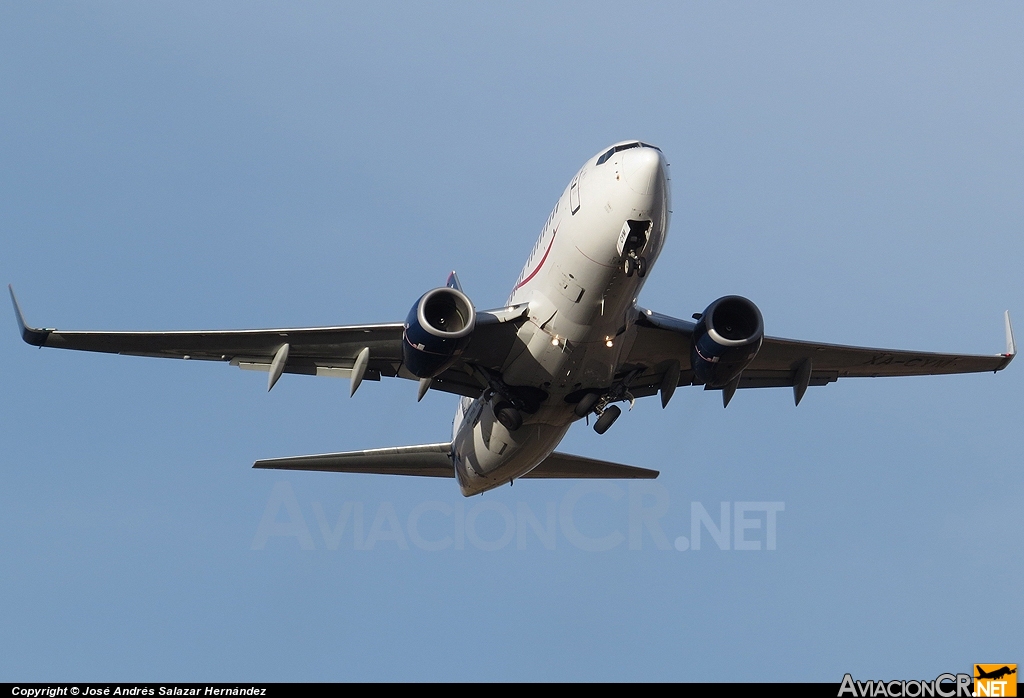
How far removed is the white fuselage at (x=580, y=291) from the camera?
79.2 ft

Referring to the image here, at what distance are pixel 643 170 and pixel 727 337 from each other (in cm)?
498

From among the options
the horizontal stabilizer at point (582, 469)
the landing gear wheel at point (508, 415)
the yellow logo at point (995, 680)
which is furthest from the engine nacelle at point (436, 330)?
the yellow logo at point (995, 680)

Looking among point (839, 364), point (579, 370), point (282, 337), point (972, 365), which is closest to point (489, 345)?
point (579, 370)

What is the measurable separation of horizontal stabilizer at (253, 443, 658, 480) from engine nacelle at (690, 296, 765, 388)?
8.22m

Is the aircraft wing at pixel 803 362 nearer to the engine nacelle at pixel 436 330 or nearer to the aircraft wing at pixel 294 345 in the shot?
the aircraft wing at pixel 294 345

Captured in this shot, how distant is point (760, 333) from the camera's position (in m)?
26.5

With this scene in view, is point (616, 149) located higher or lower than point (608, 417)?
higher

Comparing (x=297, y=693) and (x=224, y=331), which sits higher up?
(x=224, y=331)

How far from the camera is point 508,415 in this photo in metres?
28.3

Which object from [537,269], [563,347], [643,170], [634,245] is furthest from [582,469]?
[643,170]

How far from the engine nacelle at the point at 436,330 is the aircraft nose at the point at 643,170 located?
4410mm

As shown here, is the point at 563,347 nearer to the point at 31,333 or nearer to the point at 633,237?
the point at 633,237

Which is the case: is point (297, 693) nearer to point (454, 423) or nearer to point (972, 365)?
point (454, 423)

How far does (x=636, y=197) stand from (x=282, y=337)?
9120 millimetres
